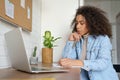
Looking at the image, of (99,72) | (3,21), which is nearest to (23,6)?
(3,21)

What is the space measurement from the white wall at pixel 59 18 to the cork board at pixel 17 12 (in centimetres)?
39

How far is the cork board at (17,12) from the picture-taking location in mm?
1413

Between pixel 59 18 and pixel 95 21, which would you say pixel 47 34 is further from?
pixel 95 21

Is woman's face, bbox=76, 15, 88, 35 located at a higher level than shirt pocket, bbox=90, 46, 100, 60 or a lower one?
higher

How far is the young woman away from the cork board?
435 millimetres

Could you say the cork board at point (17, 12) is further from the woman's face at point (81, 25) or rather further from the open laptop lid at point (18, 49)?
the woman's face at point (81, 25)

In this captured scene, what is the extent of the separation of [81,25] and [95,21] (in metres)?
0.13

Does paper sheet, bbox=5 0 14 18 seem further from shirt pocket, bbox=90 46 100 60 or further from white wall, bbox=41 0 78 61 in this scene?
white wall, bbox=41 0 78 61

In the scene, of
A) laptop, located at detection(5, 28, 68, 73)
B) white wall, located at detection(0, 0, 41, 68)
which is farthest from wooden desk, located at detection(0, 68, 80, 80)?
white wall, located at detection(0, 0, 41, 68)

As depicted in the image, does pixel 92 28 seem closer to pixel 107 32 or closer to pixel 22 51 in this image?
pixel 107 32

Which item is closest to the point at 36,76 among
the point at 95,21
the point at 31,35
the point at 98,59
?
the point at 98,59

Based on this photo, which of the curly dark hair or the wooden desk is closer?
the wooden desk

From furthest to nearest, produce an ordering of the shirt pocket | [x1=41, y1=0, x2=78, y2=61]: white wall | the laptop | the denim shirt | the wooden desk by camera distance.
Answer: [x1=41, y1=0, x2=78, y2=61]: white wall, the shirt pocket, the denim shirt, the laptop, the wooden desk

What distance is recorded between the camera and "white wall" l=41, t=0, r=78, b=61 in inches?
92.7
